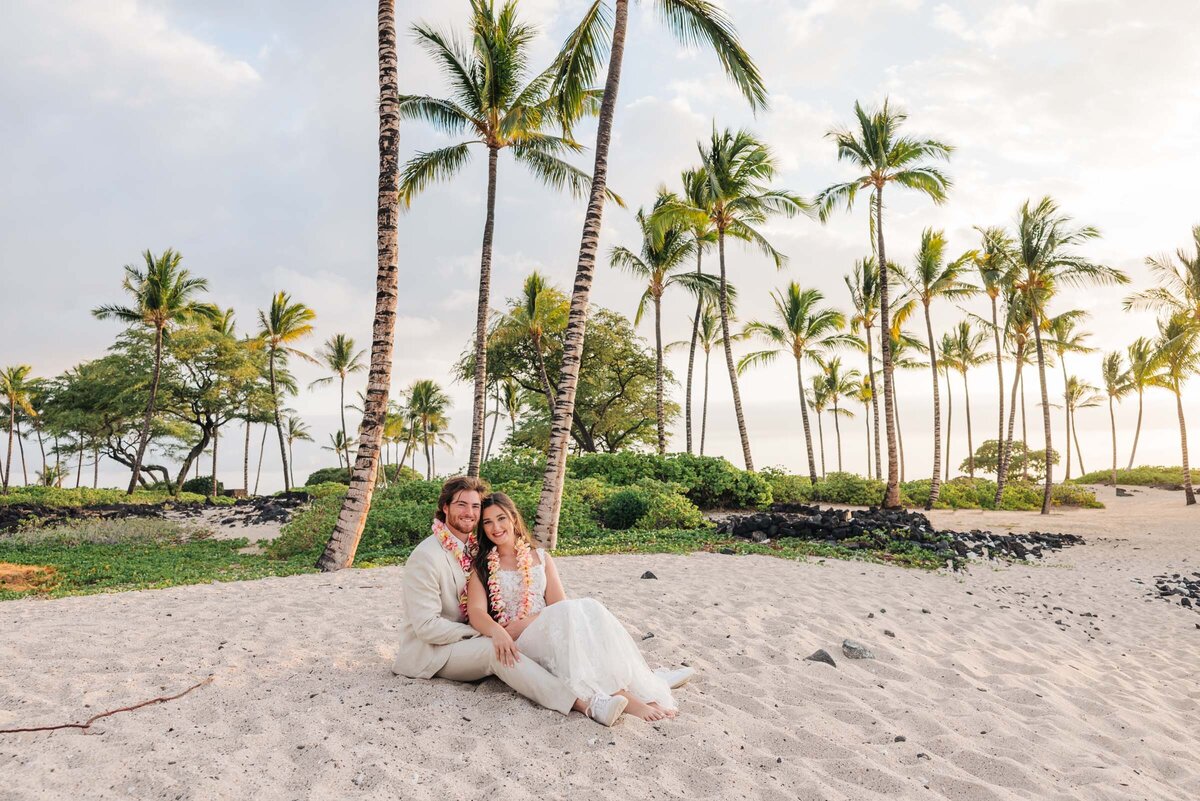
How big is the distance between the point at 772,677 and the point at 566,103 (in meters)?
12.2

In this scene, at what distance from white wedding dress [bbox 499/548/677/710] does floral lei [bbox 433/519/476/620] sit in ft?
1.54

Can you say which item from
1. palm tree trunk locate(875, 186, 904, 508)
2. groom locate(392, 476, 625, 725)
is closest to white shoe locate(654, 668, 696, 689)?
groom locate(392, 476, 625, 725)

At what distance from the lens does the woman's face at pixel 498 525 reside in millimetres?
4391

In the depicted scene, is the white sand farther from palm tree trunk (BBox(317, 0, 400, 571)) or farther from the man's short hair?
palm tree trunk (BBox(317, 0, 400, 571))

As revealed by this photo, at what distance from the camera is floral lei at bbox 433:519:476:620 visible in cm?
444

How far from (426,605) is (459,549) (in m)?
0.38

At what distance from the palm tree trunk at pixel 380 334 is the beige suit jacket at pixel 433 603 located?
5.97m

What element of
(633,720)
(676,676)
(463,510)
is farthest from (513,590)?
(676,676)

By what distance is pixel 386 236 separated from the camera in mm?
10406

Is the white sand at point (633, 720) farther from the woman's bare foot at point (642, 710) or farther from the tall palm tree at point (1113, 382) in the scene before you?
the tall palm tree at point (1113, 382)

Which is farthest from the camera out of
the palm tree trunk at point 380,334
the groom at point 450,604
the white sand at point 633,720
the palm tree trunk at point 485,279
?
the palm tree trunk at point 485,279

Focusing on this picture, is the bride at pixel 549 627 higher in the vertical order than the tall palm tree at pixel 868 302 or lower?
lower

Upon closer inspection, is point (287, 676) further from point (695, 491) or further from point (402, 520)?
point (695, 491)

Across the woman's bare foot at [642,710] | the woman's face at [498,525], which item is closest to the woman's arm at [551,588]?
the woman's face at [498,525]
